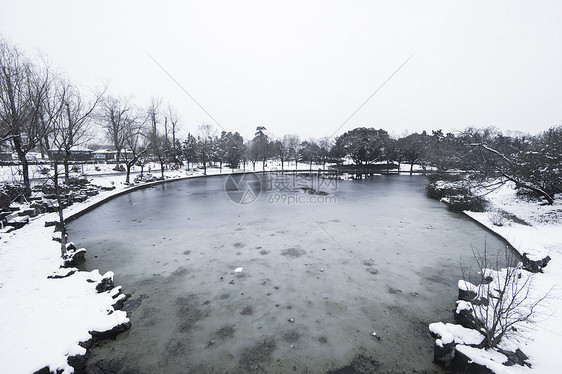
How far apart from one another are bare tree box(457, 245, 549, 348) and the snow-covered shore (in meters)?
0.19

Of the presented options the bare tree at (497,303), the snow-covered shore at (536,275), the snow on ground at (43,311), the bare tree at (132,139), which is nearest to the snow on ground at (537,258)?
the snow-covered shore at (536,275)

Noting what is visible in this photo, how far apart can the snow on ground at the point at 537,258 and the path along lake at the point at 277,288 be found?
3.36 ft

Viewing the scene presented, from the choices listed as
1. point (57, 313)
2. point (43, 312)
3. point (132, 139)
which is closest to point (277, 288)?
point (57, 313)

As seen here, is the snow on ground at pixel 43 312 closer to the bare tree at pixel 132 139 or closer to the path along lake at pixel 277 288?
the path along lake at pixel 277 288

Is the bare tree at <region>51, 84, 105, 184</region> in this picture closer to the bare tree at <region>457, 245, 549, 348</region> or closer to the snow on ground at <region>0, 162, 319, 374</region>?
the snow on ground at <region>0, 162, 319, 374</region>

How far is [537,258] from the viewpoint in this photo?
7371 millimetres

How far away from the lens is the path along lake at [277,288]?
14.8ft

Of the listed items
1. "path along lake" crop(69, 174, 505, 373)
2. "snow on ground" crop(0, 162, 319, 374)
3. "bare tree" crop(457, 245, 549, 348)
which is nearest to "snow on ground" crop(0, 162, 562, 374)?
"snow on ground" crop(0, 162, 319, 374)

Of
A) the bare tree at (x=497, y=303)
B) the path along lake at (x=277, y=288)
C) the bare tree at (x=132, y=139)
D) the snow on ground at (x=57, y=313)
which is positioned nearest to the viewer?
the bare tree at (x=497, y=303)

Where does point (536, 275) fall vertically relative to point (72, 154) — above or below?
below

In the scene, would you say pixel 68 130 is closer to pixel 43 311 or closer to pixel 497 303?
pixel 43 311

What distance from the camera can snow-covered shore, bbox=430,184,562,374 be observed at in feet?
13.1

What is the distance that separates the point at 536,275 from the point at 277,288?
7622 mm

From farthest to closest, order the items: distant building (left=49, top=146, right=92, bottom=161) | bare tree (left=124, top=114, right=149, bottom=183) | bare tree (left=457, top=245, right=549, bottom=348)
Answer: bare tree (left=124, top=114, right=149, bottom=183)
distant building (left=49, top=146, right=92, bottom=161)
bare tree (left=457, top=245, right=549, bottom=348)
